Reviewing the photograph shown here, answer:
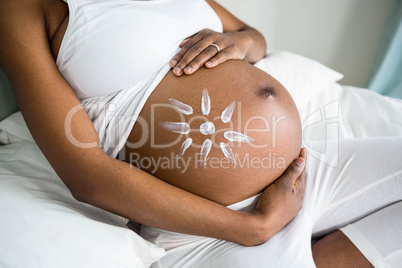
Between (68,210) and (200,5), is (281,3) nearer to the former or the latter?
(200,5)

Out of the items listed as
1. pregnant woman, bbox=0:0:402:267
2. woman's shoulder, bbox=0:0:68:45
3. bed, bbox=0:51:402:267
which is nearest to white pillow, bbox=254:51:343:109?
bed, bbox=0:51:402:267

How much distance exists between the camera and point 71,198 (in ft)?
2.55

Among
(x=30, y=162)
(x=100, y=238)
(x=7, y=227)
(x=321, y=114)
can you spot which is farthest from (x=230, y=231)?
(x=321, y=114)

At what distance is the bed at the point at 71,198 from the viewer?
60 centimetres

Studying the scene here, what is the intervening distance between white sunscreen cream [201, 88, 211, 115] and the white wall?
1.11m

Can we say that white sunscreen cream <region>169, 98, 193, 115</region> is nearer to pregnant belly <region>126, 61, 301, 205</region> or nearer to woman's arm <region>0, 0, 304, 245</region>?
pregnant belly <region>126, 61, 301, 205</region>

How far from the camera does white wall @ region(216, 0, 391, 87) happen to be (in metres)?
1.65

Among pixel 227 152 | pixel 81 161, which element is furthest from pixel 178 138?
pixel 81 161

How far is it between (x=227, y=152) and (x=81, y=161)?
345mm

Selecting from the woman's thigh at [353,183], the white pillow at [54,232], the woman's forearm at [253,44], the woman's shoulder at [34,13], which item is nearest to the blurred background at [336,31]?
the woman's forearm at [253,44]

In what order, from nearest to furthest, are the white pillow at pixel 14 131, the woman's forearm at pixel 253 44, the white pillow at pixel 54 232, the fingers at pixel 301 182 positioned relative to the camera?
1. the white pillow at pixel 54 232
2. the fingers at pixel 301 182
3. the white pillow at pixel 14 131
4. the woman's forearm at pixel 253 44

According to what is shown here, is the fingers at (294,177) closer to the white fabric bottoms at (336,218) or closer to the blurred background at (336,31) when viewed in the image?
the white fabric bottoms at (336,218)

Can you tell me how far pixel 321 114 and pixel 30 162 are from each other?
3.31 ft

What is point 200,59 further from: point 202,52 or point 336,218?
point 336,218
